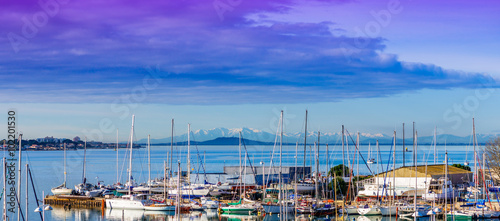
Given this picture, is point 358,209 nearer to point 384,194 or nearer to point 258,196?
point 384,194

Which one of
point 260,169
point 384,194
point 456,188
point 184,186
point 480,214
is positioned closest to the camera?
point 480,214

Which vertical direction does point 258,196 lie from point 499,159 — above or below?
below

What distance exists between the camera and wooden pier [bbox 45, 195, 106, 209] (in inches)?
2525

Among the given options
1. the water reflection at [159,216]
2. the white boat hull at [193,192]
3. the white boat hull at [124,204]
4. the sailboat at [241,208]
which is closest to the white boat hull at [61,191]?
the water reflection at [159,216]

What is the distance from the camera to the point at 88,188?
7231cm

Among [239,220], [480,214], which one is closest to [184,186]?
[239,220]

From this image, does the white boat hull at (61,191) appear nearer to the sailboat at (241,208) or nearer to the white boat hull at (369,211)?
the sailboat at (241,208)

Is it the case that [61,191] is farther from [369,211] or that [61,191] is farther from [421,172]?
[421,172]

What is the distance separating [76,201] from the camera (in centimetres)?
6581

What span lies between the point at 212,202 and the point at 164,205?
4942 mm

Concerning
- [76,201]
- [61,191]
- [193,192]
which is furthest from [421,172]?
[61,191]

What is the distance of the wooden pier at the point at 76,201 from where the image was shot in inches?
2525

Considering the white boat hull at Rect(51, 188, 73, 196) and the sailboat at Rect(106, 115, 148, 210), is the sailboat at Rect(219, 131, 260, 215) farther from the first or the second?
the white boat hull at Rect(51, 188, 73, 196)

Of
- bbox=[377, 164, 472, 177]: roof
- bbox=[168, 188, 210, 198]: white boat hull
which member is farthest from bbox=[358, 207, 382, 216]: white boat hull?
bbox=[168, 188, 210, 198]: white boat hull
